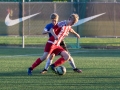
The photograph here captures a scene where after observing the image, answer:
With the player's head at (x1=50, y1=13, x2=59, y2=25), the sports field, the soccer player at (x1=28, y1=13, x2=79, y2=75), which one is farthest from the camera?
the soccer player at (x1=28, y1=13, x2=79, y2=75)

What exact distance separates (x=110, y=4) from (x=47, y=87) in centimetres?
1292

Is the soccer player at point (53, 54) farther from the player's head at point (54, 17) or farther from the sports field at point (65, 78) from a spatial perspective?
the sports field at point (65, 78)

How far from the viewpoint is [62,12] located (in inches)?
879

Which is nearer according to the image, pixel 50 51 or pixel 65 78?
pixel 65 78

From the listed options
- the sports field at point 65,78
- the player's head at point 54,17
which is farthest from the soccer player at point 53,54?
the sports field at point 65,78

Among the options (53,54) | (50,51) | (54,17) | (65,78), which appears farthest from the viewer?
(53,54)

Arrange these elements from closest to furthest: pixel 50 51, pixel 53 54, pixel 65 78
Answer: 1. pixel 65 78
2. pixel 50 51
3. pixel 53 54

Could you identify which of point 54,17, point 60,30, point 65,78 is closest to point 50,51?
point 60,30

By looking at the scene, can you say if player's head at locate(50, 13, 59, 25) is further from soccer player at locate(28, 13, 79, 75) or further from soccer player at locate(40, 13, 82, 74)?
soccer player at locate(28, 13, 79, 75)

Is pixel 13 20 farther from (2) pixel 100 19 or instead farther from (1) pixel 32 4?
(2) pixel 100 19

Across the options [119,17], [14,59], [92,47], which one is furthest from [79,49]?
[14,59]

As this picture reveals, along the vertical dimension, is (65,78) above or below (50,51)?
below

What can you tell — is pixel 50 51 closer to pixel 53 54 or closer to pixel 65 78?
pixel 53 54

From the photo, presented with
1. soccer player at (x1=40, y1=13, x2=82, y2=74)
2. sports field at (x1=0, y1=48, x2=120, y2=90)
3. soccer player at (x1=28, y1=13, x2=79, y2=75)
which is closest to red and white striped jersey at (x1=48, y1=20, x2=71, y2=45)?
soccer player at (x1=28, y1=13, x2=79, y2=75)
